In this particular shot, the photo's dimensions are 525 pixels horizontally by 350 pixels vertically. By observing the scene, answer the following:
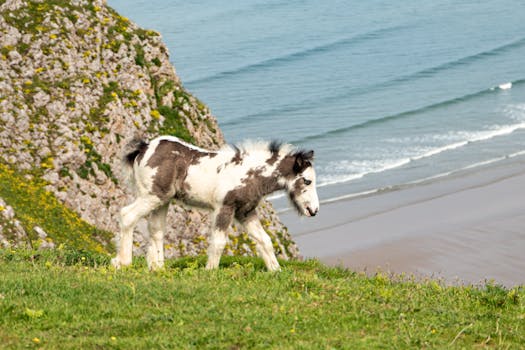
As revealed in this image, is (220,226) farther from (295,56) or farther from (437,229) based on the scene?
(295,56)

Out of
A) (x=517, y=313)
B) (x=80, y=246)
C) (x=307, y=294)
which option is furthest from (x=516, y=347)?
(x=80, y=246)

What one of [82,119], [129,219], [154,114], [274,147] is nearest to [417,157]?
[154,114]

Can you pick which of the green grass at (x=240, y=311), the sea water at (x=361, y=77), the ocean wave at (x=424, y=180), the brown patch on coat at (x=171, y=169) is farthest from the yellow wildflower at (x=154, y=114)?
the sea water at (x=361, y=77)

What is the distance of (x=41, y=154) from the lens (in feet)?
83.7

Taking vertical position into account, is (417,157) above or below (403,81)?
above

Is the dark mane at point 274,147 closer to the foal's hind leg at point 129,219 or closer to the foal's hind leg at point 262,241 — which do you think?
the foal's hind leg at point 262,241

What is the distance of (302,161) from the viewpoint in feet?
57.1

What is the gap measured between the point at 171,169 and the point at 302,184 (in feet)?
8.46

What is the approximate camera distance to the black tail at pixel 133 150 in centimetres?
1784

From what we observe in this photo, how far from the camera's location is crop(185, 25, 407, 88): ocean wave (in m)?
74.6

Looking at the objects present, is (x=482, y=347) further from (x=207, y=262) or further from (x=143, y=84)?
(x=143, y=84)

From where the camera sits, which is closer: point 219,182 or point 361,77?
point 219,182

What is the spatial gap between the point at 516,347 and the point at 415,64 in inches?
2622

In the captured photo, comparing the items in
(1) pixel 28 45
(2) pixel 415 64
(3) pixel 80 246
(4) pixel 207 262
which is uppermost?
(1) pixel 28 45
